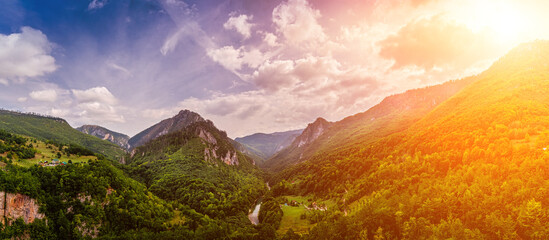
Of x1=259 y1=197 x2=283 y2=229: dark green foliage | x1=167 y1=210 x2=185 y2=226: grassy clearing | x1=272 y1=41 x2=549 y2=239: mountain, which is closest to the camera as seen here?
x1=272 y1=41 x2=549 y2=239: mountain

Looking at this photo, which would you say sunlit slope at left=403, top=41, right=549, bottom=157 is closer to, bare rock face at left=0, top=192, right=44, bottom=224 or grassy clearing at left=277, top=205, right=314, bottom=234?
grassy clearing at left=277, top=205, right=314, bottom=234

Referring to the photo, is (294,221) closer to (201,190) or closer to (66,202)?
(201,190)

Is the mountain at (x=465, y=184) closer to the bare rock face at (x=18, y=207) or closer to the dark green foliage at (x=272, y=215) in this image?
the dark green foliage at (x=272, y=215)

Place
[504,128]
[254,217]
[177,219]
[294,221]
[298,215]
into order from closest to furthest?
[504,128] < [177,219] < [294,221] < [298,215] < [254,217]

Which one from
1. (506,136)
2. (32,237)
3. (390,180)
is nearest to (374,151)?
(390,180)

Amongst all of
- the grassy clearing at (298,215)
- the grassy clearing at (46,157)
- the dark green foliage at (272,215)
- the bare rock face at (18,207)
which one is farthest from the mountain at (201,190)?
the bare rock face at (18,207)

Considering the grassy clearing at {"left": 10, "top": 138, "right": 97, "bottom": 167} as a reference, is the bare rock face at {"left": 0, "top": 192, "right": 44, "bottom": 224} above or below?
below

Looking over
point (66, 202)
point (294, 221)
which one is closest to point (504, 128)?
point (294, 221)

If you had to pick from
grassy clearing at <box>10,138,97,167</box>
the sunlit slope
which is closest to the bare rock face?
grassy clearing at <box>10,138,97,167</box>
